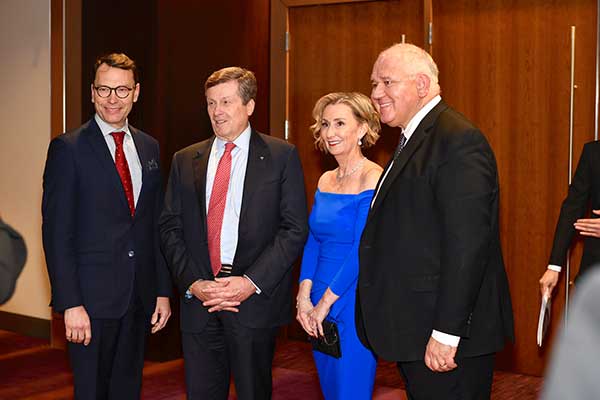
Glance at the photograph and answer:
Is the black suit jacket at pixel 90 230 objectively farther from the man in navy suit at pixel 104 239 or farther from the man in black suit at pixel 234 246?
the man in black suit at pixel 234 246

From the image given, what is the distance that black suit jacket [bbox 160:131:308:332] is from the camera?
313cm

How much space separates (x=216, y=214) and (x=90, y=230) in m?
0.50

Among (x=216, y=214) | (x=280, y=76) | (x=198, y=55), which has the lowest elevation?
(x=216, y=214)

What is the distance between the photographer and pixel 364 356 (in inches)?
121

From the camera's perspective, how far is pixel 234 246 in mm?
3160

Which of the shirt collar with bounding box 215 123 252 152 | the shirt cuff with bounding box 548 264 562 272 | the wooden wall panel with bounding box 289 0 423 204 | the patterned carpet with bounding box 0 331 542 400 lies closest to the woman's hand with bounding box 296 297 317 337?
the shirt collar with bounding box 215 123 252 152

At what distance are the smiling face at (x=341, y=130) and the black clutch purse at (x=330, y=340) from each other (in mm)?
719

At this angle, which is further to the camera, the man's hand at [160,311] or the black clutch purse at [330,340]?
the man's hand at [160,311]

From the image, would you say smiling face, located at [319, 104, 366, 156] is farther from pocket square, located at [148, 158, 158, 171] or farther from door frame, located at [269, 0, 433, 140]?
door frame, located at [269, 0, 433, 140]

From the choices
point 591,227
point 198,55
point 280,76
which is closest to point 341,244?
point 591,227

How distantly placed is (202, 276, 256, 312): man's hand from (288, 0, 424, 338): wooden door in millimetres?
2835

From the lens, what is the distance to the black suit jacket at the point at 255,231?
3135 millimetres

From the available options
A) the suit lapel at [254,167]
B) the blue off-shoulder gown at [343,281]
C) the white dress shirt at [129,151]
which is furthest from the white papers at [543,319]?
the white dress shirt at [129,151]

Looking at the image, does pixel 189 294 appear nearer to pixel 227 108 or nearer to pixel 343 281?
pixel 343 281
